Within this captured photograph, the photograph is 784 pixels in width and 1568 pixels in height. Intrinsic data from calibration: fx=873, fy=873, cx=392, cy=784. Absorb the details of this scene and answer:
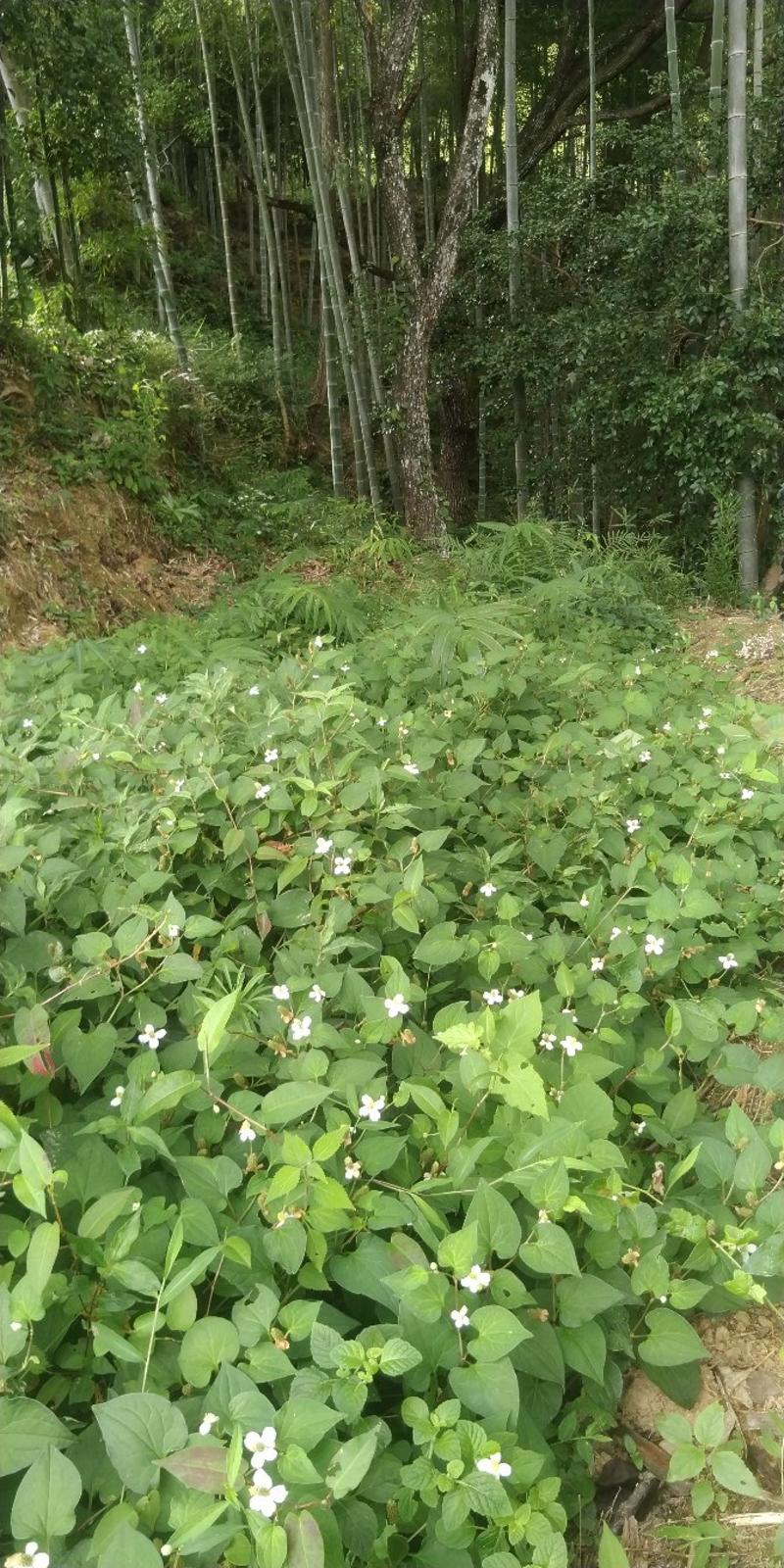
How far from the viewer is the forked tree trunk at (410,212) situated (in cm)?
614

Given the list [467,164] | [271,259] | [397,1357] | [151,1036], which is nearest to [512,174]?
[467,164]

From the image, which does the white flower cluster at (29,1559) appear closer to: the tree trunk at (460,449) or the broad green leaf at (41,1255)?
the broad green leaf at (41,1255)

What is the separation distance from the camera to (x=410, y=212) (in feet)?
22.0

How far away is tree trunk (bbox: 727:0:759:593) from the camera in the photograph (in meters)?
5.00

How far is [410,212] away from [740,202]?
2597mm

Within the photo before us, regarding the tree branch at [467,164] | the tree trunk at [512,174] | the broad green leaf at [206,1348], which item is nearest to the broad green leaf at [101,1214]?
the broad green leaf at [206,1348]

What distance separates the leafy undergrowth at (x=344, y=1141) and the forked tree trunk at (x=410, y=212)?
5023mm

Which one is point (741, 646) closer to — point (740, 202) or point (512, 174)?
point (740, 202)

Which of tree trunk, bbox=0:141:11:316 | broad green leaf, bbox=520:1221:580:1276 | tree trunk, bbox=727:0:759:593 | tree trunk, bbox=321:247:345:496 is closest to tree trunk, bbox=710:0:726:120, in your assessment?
tree trunk, bbox=727:0:759:593

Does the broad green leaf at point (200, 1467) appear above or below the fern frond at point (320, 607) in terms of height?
below

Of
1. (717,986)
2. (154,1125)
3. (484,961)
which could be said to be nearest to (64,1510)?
(154,1125)

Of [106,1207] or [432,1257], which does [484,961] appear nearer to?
[432,1257]

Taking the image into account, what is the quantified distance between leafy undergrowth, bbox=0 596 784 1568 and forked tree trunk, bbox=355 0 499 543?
16.5ft

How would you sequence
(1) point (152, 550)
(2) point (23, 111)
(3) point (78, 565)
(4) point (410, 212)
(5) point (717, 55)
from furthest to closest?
(4) point (410, 212) → (5) point (717, 55) → (1) point (152, 550) → (2) point (23, 111) → (3) point (78, 565)
